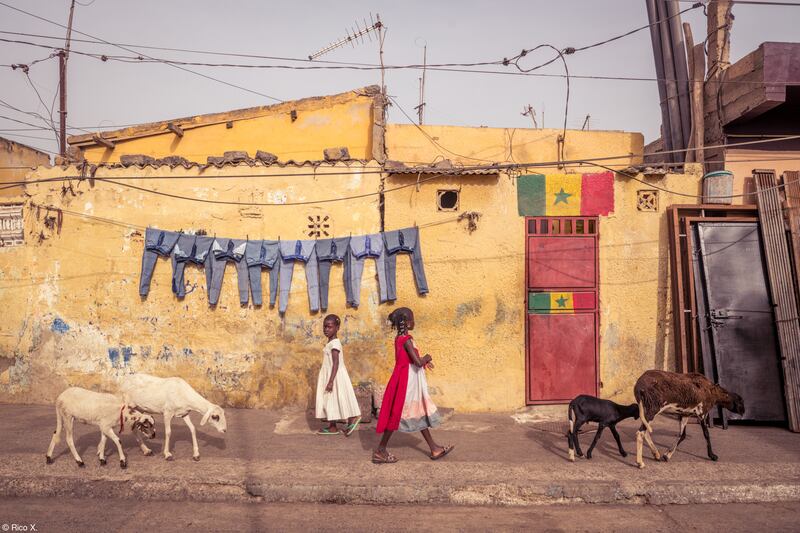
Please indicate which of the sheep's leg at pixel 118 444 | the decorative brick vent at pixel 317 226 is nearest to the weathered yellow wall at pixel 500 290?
the decorative brick vent at pixel 317 226

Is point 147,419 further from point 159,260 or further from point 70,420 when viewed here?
point 159,260

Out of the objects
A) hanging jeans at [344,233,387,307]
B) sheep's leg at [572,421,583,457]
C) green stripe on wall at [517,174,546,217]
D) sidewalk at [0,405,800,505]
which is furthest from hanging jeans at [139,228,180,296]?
sheep's leg at [572,421,583,457]

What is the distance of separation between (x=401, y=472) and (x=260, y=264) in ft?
12.9

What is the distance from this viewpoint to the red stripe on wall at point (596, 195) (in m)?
8.19

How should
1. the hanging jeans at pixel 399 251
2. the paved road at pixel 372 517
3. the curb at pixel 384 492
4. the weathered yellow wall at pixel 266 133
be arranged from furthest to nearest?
the weathered yellow wall at pixel 266 133, the hanging jeans at pixel 399 251, the curb at pixel 384 492, the paved road at pixel 372 517

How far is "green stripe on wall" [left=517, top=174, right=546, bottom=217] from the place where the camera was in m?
8.16

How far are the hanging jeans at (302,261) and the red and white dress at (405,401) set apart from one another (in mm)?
2611

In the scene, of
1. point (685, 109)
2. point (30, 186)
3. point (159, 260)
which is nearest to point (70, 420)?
point (159, 260)

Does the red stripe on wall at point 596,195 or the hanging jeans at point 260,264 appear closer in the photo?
the hanging jeans at point 260,264

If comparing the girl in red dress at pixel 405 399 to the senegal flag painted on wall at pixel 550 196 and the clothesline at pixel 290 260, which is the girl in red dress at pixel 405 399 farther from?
the senegal flag painted on wall at pixel 550 196

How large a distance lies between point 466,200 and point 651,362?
366 cm

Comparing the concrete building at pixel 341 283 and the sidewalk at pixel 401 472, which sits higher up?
the concrete building at pixel 341 283

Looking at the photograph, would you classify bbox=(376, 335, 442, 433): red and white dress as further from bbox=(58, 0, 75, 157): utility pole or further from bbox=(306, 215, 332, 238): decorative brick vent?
bbox=(58, 0, 75, 157): utility pole

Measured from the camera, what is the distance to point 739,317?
7617 millimetres
